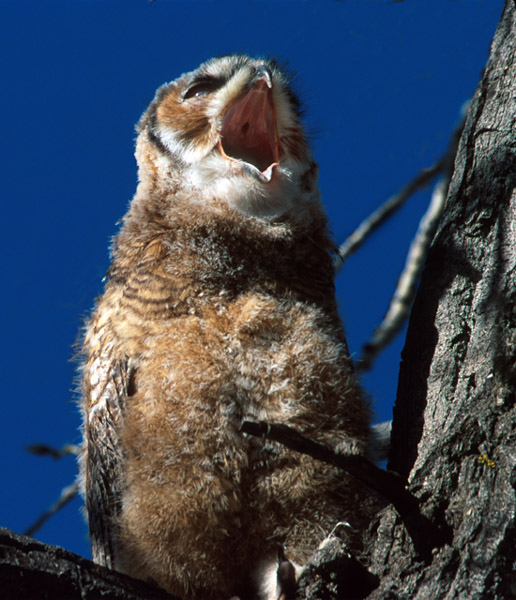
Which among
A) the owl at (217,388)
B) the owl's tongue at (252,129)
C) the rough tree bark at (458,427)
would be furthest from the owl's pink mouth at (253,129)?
the rough tree bark at (458,427)

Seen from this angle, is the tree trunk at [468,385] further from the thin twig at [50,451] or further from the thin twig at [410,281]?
the thin twig at [50,451]

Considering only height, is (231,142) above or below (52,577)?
above

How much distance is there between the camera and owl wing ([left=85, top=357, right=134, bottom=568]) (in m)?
2.28

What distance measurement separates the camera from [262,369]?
2146 millimetres

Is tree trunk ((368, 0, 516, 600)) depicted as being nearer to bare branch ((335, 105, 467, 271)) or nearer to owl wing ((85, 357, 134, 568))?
owl wing ((85, 357, 134, 568))

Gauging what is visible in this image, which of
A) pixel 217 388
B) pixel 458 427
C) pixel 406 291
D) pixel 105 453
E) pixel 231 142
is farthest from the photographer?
pixel 406 291

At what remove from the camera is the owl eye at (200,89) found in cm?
306

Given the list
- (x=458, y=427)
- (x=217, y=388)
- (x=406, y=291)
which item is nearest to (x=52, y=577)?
(x=217, y=388)

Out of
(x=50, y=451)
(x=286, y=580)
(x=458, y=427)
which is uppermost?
(x=50, y=451)

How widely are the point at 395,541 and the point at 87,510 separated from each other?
1.26m

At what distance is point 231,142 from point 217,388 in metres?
1.21

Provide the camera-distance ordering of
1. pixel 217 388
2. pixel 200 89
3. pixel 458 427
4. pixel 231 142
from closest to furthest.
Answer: pixel 458 427, pixel 217 388, pixel 231 142, pixel 200 89

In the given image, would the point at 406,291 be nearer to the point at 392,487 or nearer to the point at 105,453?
the point at 105,453

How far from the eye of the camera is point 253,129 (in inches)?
116
